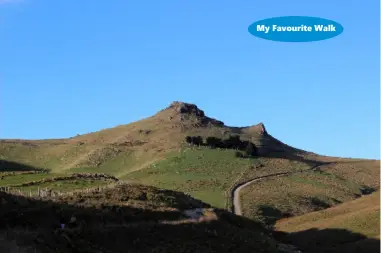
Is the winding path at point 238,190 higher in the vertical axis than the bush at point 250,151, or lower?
lower

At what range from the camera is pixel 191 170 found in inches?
3846

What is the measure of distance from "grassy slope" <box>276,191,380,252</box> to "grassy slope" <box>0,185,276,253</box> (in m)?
6.03

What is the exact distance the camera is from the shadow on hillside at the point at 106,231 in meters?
29.1

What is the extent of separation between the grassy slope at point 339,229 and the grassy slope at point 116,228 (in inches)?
237

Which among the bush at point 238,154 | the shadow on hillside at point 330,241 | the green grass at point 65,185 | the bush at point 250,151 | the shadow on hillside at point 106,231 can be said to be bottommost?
the shadow on hillside at point 330,241

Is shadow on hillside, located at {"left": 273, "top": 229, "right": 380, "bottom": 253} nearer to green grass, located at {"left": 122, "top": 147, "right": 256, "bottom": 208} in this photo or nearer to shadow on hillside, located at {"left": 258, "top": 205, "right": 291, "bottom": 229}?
shadow on hillside, located at {"left": 258, "top": 205, "right": 291, "bottom": 229}

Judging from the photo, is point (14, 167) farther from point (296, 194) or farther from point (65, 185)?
point (296, 194)

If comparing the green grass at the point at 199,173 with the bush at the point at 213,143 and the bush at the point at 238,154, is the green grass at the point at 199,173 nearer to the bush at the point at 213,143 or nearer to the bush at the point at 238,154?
the bush at the point at 238,154

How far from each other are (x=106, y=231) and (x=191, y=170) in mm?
64954

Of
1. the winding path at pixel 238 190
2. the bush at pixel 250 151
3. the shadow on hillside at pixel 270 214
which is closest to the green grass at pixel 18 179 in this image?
the winding path at pixel 238 190

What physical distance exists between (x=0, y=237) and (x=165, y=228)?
43.2ft

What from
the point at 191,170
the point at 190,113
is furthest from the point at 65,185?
the point at 190,113

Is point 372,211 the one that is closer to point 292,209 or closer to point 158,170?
point 292,209

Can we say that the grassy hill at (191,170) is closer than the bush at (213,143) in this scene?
Yes
